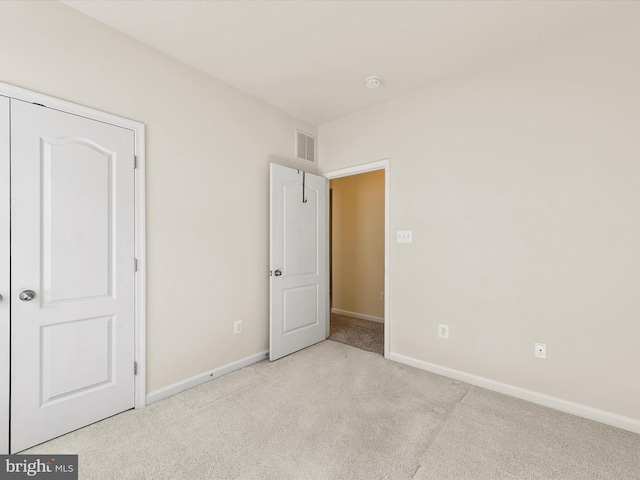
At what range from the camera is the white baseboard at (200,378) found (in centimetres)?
224

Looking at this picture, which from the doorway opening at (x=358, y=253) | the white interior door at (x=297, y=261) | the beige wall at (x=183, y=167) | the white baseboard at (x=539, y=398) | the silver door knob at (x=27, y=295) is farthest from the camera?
the doorway opening at (x=358, y=253)

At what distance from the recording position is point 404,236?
116 inches

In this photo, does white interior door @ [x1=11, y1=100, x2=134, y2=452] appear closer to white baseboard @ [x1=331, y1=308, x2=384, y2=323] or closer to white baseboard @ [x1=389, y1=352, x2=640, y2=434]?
white baseboard @ [x1=389, y1=352, x2=640, y2=434]

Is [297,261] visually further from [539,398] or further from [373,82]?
[539,398]

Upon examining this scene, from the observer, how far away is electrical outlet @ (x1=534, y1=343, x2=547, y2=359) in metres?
2.20

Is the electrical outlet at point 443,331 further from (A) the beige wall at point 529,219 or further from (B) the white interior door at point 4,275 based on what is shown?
(B) the white interior door at point 4,275

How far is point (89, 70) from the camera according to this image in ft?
6.37

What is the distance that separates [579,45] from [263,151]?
8.71 ft

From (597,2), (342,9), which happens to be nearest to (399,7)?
(342,9)

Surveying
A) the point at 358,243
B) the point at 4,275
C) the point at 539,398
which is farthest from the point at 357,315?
the point at 4,275

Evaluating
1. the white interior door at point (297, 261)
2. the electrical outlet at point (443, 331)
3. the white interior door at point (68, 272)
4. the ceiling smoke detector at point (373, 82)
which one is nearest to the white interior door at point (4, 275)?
the white interior door at point (68, 272)

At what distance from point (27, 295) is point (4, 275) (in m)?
0.15

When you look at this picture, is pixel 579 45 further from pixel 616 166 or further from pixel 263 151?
pixel 263 151

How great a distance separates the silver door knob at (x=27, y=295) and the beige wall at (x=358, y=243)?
152 inches
